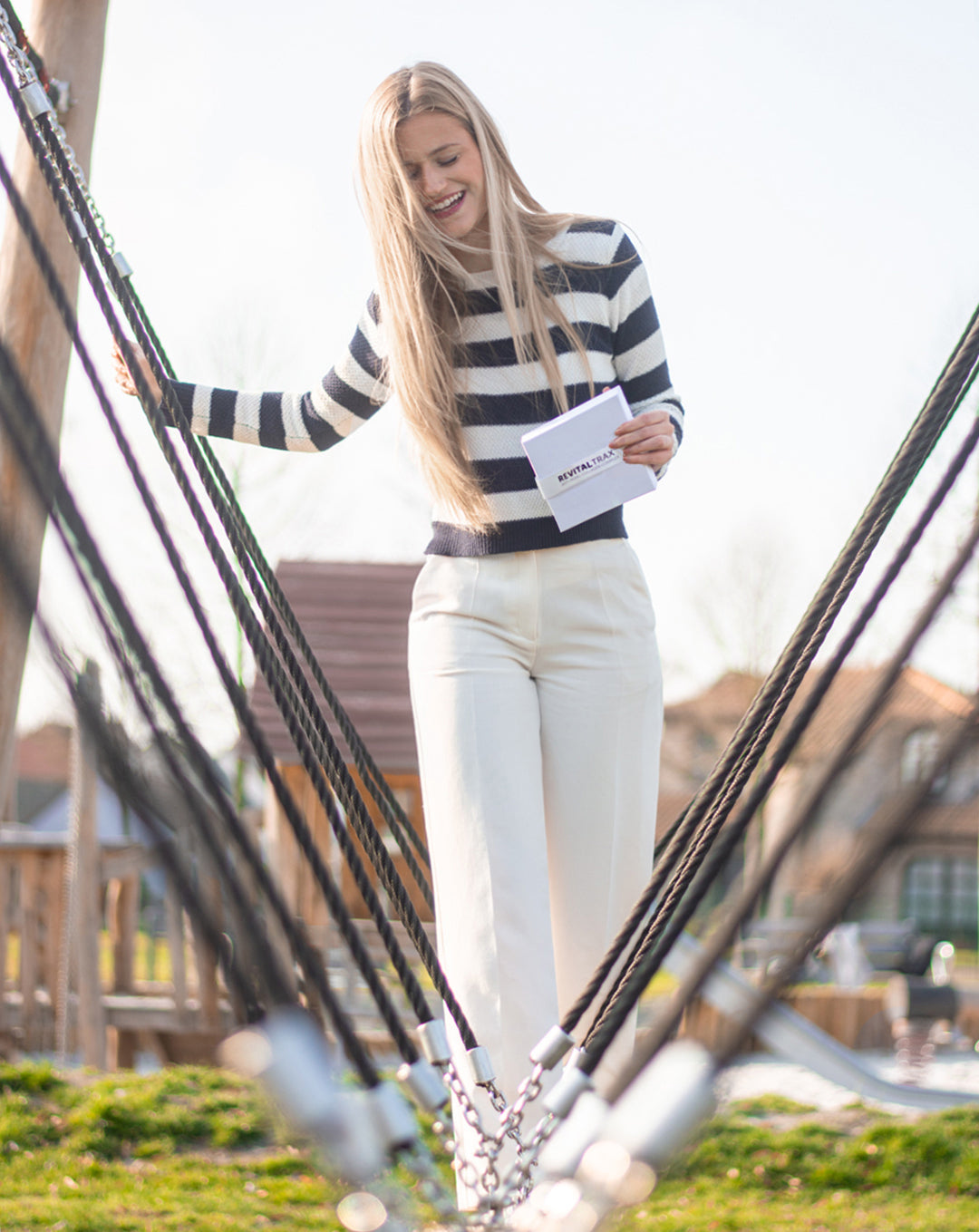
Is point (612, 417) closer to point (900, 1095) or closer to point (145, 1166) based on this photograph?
point (145, 1166)

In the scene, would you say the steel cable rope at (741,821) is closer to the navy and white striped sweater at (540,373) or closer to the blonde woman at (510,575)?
the blonde woman at (510,575)

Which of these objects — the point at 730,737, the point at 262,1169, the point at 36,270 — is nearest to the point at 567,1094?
the point at 730,737

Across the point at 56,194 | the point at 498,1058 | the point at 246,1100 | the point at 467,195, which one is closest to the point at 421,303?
the point at 467,195

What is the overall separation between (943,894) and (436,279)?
64.4 feet

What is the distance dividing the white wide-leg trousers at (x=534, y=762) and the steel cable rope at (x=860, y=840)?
41 cm

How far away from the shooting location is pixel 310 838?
910 millimetres

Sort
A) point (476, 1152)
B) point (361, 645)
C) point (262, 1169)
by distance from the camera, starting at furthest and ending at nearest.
→ point (361, 645) < point (262, 1169) < point (476, 1152)

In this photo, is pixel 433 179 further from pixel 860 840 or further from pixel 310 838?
pixel 860 840

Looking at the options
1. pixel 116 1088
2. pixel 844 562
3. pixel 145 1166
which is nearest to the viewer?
pixel 844 562

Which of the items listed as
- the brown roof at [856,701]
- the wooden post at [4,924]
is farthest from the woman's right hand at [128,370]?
the brown roof at [856,701]

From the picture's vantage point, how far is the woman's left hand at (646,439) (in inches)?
50.4

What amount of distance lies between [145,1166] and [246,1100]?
53cm

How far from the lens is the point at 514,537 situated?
52.1 inches

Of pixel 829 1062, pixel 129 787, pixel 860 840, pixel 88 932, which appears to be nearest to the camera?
pixel 860 840
